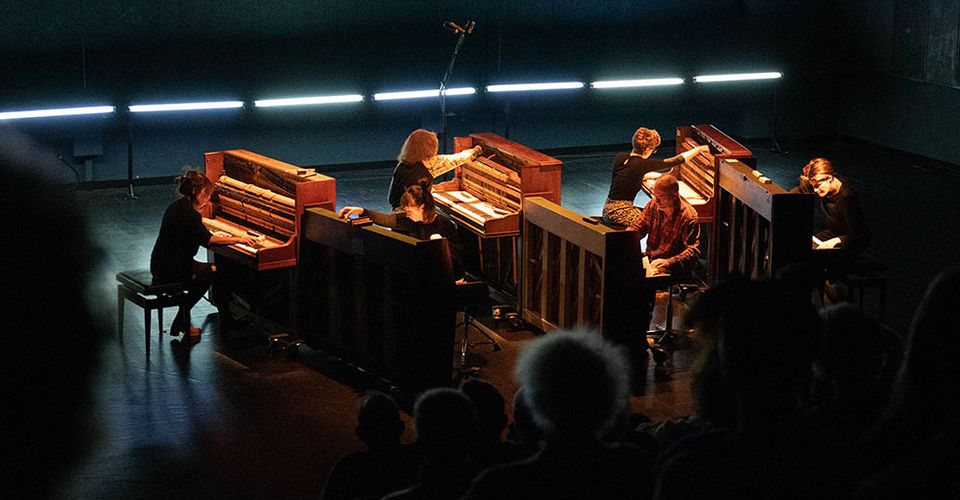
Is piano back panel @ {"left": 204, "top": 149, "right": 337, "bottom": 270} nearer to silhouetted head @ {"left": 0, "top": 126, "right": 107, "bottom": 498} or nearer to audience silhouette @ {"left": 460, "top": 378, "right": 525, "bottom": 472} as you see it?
audience silhouette @ {"left": 460, "top": 378, "right": 525, "bottom": 472}

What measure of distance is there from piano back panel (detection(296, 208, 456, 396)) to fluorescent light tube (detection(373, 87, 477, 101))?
6.77 m

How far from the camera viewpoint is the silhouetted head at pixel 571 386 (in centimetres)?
221

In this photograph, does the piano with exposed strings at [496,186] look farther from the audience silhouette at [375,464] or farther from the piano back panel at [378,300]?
the audience silhouette at [375,464]

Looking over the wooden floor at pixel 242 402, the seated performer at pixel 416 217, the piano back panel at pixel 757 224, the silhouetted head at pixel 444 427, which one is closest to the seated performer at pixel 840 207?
the piano back panel at pixel 757 224

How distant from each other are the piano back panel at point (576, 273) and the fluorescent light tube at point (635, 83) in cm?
718

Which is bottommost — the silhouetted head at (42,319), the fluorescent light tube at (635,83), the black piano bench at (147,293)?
the black piano bench at (147,293)

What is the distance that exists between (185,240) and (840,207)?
4.08m

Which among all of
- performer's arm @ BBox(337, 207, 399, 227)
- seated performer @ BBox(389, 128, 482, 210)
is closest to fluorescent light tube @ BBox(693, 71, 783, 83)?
seated performer @ BBox(389, 128, 482, 210)

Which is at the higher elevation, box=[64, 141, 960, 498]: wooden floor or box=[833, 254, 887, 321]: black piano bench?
box=[833, 254, 887, 321]: black piano bench

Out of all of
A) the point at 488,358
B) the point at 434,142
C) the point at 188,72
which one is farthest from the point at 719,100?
the point at 488,358

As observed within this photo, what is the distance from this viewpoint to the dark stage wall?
12586 millimetres

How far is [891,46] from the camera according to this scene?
14.8 meters

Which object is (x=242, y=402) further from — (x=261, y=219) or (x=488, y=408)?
(x=488, y=408)

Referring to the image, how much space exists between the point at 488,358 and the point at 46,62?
7.26m
